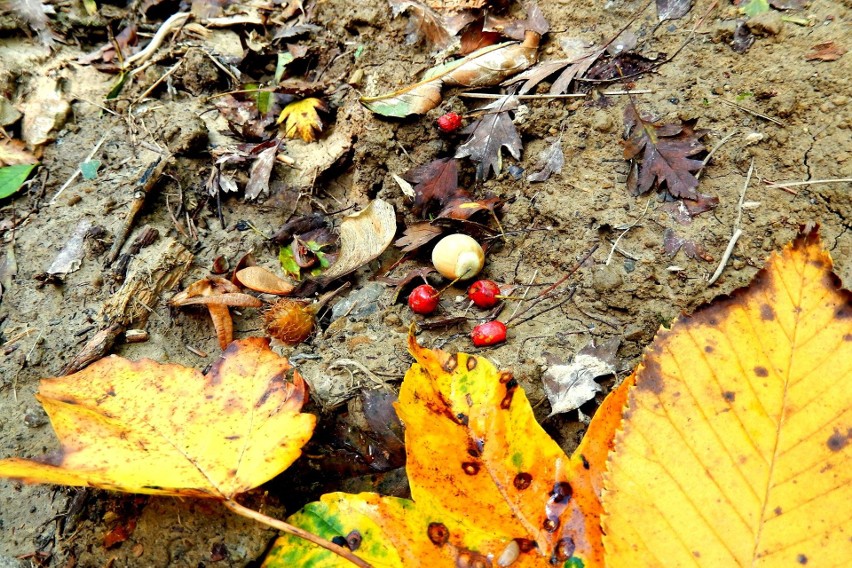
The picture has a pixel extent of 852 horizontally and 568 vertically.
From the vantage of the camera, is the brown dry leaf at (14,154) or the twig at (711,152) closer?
the twig at (711,152)

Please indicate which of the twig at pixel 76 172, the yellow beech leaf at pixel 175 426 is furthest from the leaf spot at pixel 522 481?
the twig at pixel 76 172

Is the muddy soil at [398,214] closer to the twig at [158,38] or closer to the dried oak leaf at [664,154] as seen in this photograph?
the dried oak leaf at [664,154]

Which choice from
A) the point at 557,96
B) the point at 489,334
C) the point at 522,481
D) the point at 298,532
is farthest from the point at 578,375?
the point at 557,96

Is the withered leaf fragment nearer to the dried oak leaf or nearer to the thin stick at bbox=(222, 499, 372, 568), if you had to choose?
the thin stick at bbox=(222, 499, 372, 568)

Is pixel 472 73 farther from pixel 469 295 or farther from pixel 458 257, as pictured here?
pixel 469 295

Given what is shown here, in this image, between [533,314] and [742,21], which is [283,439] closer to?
[533,314]

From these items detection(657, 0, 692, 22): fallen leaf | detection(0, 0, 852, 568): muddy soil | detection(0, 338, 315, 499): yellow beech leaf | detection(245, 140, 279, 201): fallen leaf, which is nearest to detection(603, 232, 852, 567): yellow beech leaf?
detection(0, 0, 852, 568): muddy soil

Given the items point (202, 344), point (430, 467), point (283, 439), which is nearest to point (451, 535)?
point (430, 467)
